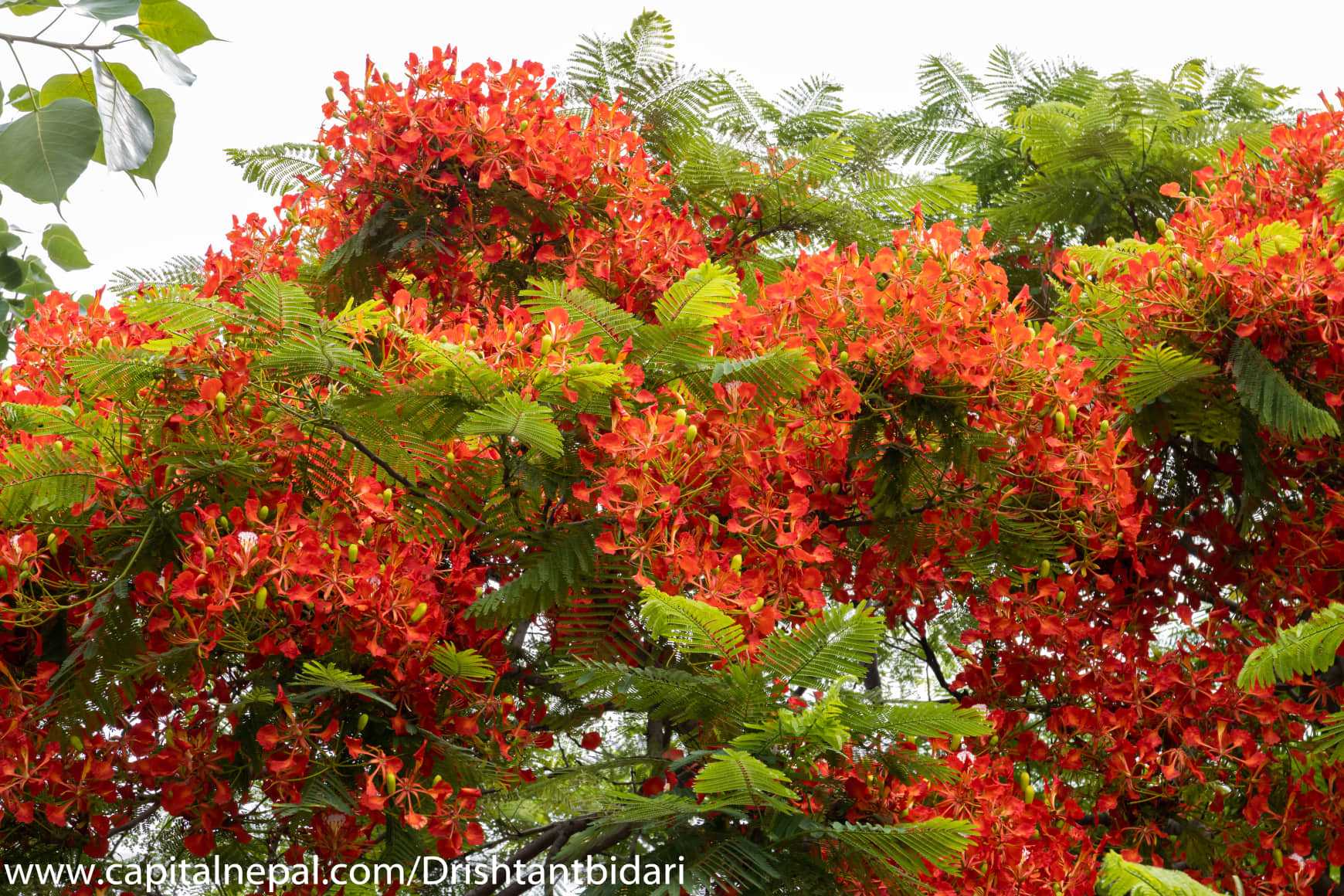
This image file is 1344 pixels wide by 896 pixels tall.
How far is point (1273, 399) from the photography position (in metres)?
3.63

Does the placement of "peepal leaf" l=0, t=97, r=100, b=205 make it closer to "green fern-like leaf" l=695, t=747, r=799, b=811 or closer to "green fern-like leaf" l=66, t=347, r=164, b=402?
"green fern-like leaf" l=695, t=747, r=799, b=811

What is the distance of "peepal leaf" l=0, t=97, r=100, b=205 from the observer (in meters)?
1.24

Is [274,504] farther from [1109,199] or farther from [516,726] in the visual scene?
[1109,199]

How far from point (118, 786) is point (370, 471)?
1084mm

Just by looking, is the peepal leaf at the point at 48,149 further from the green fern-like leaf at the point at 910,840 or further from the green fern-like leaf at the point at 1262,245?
the green fern-like leaf at the point at 1262,245

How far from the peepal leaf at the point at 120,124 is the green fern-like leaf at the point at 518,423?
1386 mm

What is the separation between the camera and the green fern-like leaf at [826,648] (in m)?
2.60

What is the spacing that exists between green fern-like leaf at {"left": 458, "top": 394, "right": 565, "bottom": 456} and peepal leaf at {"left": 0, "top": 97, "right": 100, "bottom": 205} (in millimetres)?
1421

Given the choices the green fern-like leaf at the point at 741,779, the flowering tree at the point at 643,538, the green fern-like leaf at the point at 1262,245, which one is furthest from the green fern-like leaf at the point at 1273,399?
the green fern-like leaf at the point at 741,779

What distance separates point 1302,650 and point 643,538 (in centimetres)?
161

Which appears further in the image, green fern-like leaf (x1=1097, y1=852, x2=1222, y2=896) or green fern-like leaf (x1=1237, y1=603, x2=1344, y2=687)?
green fern-like leaf (x1=1237, y1=603, x2=1344, y2=687)

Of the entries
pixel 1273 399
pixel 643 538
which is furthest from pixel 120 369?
pixel 1273 399

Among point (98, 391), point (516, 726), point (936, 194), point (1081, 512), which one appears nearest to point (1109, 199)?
point (936, 194)

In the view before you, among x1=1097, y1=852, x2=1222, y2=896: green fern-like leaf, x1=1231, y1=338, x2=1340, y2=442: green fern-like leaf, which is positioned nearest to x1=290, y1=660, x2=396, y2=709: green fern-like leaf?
x1=1097, y1=852, x2=1222, y2=896: green fern-like leaf
